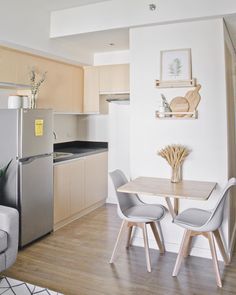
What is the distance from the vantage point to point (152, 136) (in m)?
3.46

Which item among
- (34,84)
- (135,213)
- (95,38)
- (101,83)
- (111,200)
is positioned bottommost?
(111,200)

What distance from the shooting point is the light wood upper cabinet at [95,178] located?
4.66m

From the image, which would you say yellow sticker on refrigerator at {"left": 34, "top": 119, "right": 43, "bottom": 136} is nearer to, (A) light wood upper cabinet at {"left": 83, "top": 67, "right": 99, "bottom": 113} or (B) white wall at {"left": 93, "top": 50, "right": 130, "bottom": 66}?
(A) light wood upper cabinet at {"left": 83, "top": 67, "right": 99, "bottom": 113}

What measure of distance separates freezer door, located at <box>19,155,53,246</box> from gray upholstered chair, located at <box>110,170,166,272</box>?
90 centimetres

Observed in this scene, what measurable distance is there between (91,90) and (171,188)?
8.88ft

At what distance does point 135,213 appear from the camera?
9.99 feet

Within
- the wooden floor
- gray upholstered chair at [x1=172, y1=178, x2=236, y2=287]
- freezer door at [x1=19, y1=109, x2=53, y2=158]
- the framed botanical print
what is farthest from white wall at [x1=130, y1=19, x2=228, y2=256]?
freezer door at [x1=19, y1=109, x2=53, y2=158]

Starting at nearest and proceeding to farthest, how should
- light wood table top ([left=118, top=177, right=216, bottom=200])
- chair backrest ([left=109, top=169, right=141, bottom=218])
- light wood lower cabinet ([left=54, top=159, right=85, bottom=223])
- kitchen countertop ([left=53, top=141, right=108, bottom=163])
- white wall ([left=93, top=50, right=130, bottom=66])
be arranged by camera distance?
1. light wood table top ([left=118, top=177, right=216, bottom=200])
2. chair backrest ([left=109, top=169, right=141, bottom=218])
3. light wood lower cabinet ([left=54, top=159, right=85, bottom=223])
4. kitchen countertop ([left=53, top=141, right=108, bottom=163])
5. white wall ([left=93, top=50, right=130, bottom=66])

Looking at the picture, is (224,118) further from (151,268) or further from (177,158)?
(151,268)

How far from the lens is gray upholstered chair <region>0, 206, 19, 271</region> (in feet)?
8.48

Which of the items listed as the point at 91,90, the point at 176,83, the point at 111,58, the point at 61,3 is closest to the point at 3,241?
the point at 176,83

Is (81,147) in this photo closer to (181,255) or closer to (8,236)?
(8,236)

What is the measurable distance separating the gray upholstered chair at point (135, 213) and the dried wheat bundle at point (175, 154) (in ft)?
1.63

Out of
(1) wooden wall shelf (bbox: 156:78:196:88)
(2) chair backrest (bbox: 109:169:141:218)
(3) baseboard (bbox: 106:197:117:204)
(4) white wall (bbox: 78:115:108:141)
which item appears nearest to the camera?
(2) chair backrest (bbox: 109:169:141:218)
